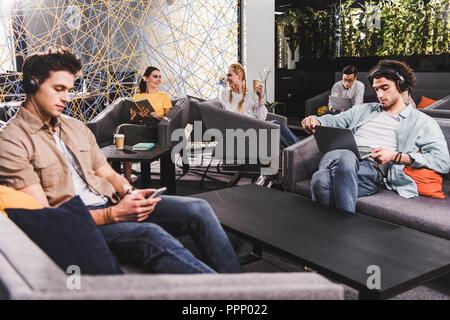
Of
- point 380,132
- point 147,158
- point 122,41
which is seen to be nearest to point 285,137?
point 380,132

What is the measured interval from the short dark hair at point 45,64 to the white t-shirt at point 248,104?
3.06 m

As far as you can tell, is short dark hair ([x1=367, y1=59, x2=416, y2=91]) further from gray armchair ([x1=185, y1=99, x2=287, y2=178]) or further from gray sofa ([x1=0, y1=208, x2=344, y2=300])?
gray sofa ([x1=0, y1=208, x2=344, y2=300])

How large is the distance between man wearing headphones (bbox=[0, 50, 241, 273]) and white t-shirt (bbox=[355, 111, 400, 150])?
153cm

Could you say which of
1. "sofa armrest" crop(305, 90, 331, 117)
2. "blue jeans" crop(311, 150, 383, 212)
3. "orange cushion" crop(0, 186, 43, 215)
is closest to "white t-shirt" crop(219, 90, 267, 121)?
"blue jeans" crop(311, 150, 383, 212)

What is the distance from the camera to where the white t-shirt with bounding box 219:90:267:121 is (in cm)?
477

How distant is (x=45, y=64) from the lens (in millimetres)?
1721

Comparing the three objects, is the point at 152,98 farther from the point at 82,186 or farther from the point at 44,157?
the point at 44,157

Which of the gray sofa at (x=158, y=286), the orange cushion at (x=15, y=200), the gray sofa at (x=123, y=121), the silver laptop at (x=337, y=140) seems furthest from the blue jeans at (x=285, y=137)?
the gray sofa at (x=158, y=286)

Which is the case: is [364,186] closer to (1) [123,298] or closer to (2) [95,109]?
(1) [123,298]

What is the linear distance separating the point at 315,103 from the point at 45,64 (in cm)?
580

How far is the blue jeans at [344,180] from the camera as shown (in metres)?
2.59

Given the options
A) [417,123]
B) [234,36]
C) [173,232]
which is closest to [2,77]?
[234,36]

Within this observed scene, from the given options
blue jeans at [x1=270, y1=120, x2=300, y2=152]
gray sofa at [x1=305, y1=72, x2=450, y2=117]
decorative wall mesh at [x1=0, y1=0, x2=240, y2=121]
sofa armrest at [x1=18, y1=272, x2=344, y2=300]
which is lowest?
blue jeans at [x1=270, y1=120, x2=300, y2=152]

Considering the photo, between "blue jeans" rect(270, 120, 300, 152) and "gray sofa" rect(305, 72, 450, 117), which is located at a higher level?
"gray sofa" rect(305, 72, 450, 117)
